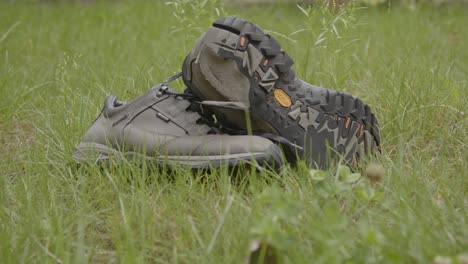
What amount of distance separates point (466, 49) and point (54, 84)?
1.88 meters

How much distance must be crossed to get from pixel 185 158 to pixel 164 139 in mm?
94

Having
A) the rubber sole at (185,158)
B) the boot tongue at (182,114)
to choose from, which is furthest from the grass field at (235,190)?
the boot tongue at (182,114)

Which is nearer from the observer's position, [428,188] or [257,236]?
[257,236]

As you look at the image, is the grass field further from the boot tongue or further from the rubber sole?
the boot tongue

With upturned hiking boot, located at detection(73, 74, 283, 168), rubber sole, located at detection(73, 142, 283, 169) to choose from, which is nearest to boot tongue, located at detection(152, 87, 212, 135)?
upturned hiking boot, located at detection(73, 74, 283, 168)

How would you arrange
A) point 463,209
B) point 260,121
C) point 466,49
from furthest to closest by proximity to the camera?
point 466,49
point 260,121
point 463,209

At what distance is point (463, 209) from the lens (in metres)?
1.37

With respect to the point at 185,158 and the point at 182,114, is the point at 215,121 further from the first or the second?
the point at 185,158

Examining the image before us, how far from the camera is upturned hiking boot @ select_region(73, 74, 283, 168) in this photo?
1632 mm

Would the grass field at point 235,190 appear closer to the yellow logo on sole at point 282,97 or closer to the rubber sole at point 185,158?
the rubber sole at point 185,158

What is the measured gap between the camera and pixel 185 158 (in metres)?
1.69

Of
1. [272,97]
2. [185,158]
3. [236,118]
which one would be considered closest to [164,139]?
[185,158]

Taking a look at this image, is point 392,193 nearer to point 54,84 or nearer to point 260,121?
point 260,121

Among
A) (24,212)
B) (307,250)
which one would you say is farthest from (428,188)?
(24,212)
